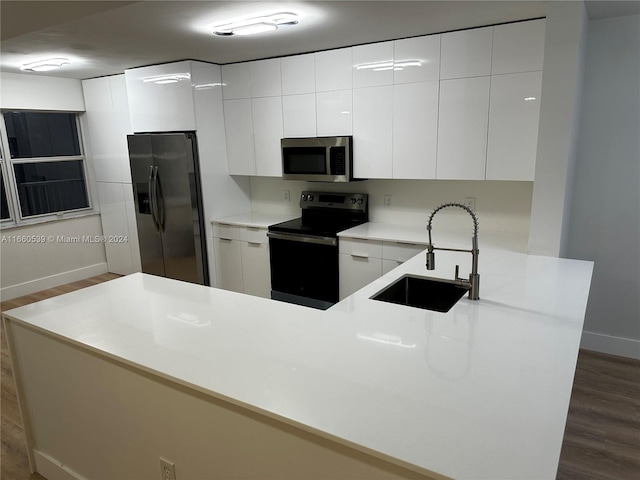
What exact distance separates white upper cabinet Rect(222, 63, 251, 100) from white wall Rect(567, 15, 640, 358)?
2688mm

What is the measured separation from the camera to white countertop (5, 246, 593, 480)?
1.08 metres

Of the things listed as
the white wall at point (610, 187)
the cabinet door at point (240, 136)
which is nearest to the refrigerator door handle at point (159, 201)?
the cabinet door at point (240, 136)

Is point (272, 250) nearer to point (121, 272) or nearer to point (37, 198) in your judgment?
point (121, 272)

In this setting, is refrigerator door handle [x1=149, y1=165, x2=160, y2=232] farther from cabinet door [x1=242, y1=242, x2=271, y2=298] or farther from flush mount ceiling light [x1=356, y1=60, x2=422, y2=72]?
flush mount ceiling light [x1=356, y1=60, x2=422, y2=72]

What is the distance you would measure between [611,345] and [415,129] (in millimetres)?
2182

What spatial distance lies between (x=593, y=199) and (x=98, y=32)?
358cm

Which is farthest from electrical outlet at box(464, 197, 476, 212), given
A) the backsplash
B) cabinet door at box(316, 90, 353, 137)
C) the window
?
the window

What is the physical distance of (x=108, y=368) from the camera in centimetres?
171

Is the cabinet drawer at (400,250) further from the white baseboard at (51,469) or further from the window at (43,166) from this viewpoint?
the window at (43,166)

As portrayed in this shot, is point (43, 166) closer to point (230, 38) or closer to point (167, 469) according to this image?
point (230, 38)

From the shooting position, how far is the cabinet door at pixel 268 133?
392cm

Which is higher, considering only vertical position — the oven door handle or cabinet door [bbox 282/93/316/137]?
cabinet door [bbox 282/93/316/137]

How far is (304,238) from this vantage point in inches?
144

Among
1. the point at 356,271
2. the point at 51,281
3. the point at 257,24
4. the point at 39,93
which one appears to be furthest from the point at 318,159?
the point at 51,281
